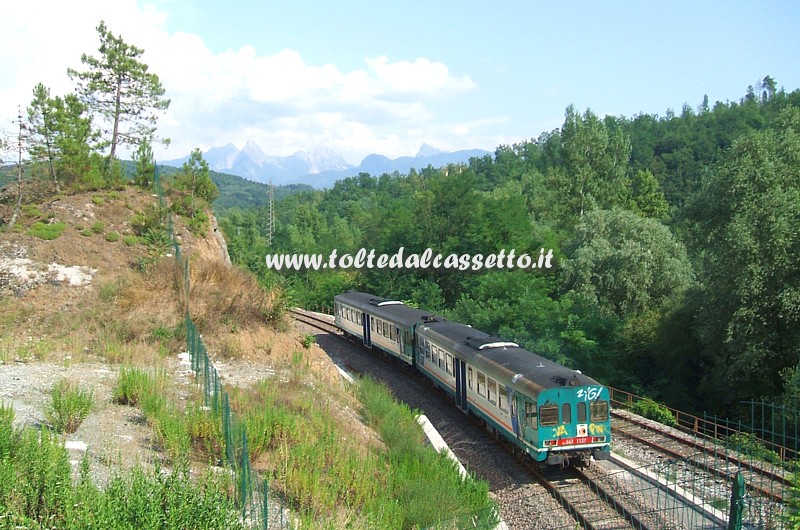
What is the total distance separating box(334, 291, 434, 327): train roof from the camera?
25.8 metres

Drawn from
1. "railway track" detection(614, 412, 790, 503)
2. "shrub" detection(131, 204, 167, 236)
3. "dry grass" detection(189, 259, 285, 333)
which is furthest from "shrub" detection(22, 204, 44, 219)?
"railway track" detection(614, 412, 790, 503)

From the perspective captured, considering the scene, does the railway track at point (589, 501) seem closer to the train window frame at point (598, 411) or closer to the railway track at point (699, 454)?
the train window frame at point (598, 411)

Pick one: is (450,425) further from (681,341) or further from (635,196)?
(635,196)

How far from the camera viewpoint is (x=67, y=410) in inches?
416

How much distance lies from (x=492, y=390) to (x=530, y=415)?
7.80 ft

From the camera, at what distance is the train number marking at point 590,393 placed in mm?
14734

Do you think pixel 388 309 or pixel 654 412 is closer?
pixel 654 412

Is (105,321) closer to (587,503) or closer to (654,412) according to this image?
(587,503)

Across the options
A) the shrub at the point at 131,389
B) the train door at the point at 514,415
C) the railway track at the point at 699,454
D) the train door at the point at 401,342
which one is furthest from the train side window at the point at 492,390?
the train door at the point at 401,342

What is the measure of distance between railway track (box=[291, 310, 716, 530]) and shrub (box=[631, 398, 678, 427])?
5.76m

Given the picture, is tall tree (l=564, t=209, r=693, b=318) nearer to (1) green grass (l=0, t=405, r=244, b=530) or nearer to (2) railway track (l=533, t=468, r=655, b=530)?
(2) railway track (l=533, t=468, r=655, b=530)

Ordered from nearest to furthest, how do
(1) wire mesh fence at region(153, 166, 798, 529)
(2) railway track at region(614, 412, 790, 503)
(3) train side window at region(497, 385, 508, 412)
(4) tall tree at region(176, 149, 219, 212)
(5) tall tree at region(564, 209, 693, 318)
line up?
1. (1) wire mesh fence at region(153, 166, 798, 529)
2. (2) railway track at region(614, 412, 790, 503)
3. (3) train side window at region(497, 385, 508, 412)
4. (4) tall tree at region(176, 149, 219, 212)
5. (5) tall tree at region(564, 209, 693, 318)

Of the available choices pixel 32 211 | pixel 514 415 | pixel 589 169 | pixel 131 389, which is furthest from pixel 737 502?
pixel 589 169

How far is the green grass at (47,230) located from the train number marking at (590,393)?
19221mm
